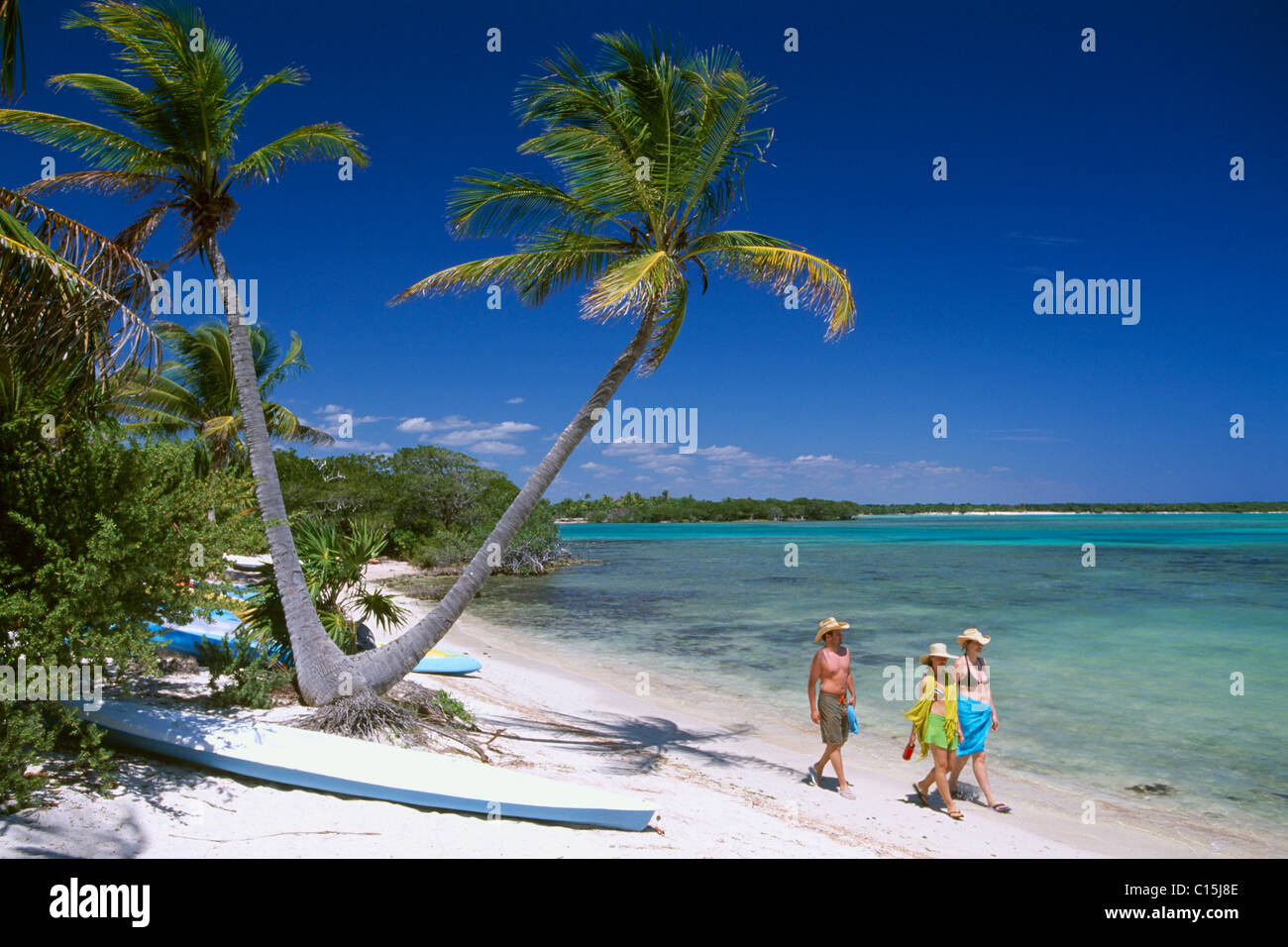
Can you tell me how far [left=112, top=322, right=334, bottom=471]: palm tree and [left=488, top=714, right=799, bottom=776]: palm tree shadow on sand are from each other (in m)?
15.2

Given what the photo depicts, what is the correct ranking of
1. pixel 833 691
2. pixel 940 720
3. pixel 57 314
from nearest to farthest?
pixel 57 314 → pixel 940 720 → pixel 833 691

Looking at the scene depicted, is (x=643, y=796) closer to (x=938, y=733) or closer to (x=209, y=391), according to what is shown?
(x=938, y=733)

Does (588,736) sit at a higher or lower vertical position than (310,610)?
lower

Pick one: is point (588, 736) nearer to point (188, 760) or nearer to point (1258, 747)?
point (188, 760)

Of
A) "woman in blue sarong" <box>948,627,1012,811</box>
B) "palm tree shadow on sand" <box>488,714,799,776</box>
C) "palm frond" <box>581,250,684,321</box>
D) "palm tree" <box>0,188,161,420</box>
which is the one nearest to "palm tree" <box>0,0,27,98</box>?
"palm tree" <box>0,188,161,420</box>

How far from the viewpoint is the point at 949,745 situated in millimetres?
6871

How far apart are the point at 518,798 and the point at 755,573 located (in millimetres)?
34517

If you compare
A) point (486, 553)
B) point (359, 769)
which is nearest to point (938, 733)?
point (486, 553)

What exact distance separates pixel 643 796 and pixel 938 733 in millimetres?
2912

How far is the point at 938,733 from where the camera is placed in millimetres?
6926

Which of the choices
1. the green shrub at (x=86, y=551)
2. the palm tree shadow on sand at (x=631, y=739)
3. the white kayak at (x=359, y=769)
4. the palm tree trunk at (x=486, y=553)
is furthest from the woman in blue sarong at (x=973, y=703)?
the green shrub at (x=86, y=551)

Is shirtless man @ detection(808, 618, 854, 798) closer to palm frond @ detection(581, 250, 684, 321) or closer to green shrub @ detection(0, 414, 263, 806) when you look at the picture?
palm frond @ detection(581, 250, 684, 321)
